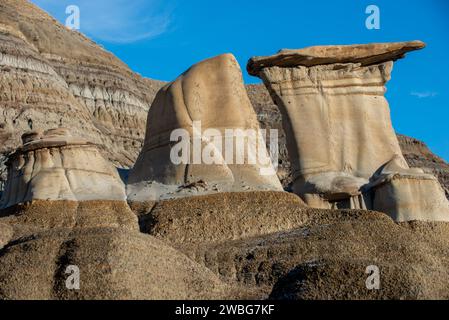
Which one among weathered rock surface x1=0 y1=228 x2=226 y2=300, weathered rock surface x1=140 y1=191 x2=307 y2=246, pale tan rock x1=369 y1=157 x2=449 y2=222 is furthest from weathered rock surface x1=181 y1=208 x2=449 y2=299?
pale tan rock x1=369 y1=157 x2=449 y2=222

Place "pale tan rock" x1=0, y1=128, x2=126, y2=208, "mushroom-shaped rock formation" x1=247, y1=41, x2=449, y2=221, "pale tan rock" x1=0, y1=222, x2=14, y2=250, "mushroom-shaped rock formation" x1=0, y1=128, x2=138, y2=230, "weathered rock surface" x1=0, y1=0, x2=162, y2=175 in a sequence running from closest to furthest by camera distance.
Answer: "pale tan rock" x1=0, y1=222, x2=14, y2=250, "mushroom-shaped rock formation" x1=0, y1=128, x2=138, y2=230, "pale tan rock" x1=0, y1=128, x2=126, y2=208, "mushroom-shaped rock formation" x1=247, y1=41, x2=449, y2=221, "weathered rock surface" x1=0, y1=0, x2=162, y2=175

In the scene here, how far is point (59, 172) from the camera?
2394 centimetres

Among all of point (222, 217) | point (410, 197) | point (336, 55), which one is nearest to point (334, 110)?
point (336, 55)

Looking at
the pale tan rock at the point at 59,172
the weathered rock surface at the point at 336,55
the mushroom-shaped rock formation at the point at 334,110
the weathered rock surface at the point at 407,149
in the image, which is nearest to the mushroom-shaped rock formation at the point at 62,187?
the pale tan rock at the point at 59,172

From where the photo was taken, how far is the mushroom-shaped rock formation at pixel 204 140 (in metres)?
A: 24.4

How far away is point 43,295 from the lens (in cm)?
1588

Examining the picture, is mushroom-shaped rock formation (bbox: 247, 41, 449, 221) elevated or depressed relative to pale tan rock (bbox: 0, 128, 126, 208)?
elevated

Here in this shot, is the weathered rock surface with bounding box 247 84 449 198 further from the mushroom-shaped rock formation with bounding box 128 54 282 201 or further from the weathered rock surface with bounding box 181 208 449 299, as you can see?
the weathered rock surface with bounding box 181 208 449 299

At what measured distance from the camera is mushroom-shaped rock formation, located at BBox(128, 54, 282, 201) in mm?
24422

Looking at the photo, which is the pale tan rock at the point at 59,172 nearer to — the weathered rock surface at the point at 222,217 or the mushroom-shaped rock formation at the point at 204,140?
the mushroom-shaped rock formation at the point at 204,140

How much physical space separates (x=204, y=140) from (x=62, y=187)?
375 centimetres

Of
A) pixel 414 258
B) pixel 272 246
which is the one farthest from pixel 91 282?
pixel 414 258

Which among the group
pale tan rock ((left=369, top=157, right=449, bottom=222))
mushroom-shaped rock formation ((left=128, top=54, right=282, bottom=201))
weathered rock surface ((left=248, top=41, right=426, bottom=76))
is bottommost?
pale tan rock ((left=369, top=157, right=449, bottom=222))

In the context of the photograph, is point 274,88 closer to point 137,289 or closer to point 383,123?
point 383,123
